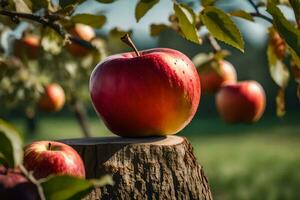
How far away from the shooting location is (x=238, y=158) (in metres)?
13.3

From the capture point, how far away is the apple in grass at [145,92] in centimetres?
198

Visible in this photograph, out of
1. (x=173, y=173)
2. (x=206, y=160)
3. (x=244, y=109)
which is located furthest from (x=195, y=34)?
(x=206, y=160)

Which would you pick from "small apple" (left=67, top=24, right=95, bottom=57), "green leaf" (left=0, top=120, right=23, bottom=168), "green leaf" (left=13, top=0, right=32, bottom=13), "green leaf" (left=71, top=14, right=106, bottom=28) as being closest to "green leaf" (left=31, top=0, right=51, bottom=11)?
"green leaf" (left=13, top=0, right=32, bottom=13)

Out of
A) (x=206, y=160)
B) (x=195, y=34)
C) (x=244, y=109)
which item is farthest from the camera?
(x=206, y=160)

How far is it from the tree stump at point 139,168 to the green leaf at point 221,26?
440mm

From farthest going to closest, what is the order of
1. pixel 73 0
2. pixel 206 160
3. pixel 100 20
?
pixel 206 160 → pixel 100 20 → pixel 73 0

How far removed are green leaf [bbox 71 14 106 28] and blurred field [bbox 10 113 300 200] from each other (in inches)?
111

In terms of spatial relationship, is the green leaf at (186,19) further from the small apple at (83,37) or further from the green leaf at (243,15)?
the small apple at (83,37)

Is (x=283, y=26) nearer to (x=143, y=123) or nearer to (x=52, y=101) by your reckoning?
(x=143, y=123)

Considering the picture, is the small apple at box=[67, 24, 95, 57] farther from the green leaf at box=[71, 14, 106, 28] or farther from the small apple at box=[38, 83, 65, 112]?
the small apple at box=[38, 83, 65, 112]

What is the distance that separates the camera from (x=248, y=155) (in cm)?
1381

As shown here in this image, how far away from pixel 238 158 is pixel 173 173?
11455 millimetres

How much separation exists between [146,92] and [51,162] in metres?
0.43

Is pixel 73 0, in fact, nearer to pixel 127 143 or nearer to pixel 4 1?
pixel 4 1
